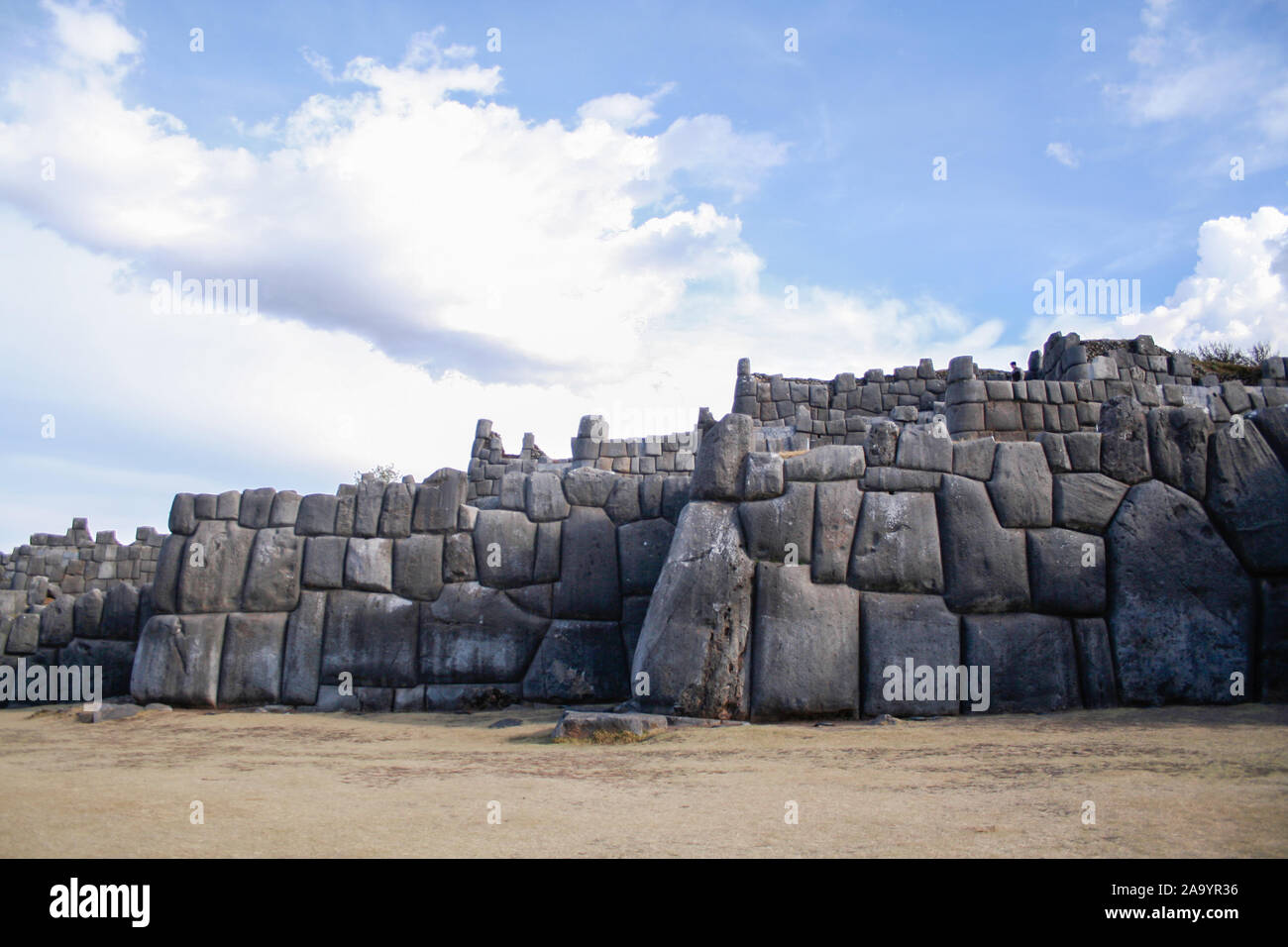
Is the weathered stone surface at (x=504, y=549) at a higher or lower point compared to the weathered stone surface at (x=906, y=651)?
higher

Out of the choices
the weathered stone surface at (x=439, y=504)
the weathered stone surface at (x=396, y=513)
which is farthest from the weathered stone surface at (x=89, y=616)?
the weathered stone surface at (x=439, y=504)

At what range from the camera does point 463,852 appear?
353 cm

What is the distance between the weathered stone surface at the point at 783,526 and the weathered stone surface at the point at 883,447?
0.66 meters

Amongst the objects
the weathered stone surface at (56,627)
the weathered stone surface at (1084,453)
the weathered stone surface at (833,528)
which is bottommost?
the weathered stone surface at (56,627)

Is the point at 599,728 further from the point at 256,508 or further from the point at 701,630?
the point at 256,508

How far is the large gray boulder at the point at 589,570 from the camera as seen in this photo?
377 inches

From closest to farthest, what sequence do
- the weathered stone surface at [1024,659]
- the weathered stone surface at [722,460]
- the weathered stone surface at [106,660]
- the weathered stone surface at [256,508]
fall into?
the weathered stone surface at [1024,659] → the weathered stone surface at [722,460] → the weathered stone surface at [256,508] → the weathered stone surface at [106,660]

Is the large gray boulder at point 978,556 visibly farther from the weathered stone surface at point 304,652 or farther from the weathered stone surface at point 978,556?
the weathered stone surface at point 304,652

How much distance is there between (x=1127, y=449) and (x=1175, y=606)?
1.48m

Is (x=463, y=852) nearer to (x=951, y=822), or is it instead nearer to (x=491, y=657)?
(x=951, y=822)

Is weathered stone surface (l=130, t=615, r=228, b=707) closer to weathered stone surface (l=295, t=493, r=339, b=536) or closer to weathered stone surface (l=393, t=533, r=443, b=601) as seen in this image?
weathered stone surface (l=295, t=493, r=339, b=536)

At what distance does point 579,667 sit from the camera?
938 centimetres

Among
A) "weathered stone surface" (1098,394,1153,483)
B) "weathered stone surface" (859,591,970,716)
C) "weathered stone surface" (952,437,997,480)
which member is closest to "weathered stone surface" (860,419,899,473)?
"weathered stone surface" (952,437,997,480)

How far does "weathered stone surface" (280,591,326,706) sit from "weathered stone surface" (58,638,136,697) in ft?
8.17
